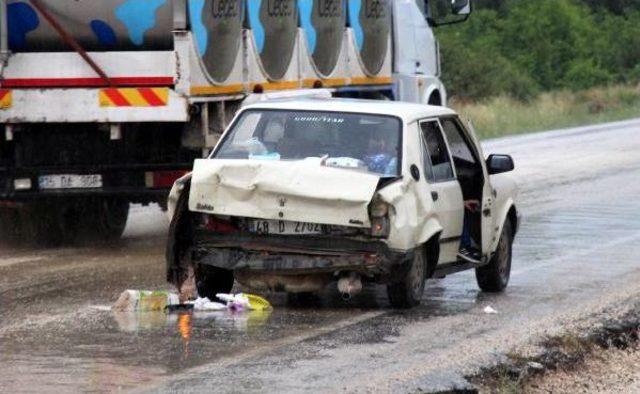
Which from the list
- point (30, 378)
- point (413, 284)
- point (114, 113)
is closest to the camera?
point (30, 378)

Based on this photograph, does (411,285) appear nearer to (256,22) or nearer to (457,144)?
(457,144)

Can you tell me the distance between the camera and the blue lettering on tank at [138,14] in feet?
50.4

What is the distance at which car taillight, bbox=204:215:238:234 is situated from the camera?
1142 centimetres

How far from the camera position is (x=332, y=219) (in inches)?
435

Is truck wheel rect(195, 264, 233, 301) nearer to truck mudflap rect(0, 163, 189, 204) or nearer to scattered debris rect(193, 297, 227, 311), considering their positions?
scattered debris rect(193, 297, 227, 311)

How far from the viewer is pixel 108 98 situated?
49.9 feet

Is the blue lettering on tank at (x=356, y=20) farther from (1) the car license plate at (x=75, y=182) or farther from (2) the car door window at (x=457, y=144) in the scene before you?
(2) the car door window at (x=457, y=144)

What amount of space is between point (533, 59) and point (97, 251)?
55.4 metres

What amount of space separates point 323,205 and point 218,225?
0.83m

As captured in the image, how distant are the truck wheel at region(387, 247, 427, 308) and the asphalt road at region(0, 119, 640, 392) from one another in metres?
0.08

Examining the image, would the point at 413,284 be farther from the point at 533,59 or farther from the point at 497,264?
the point at 533,59

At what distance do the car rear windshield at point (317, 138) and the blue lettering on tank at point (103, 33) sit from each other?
367 cm

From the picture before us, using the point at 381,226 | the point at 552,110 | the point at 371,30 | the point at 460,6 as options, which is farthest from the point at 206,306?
the point at 552,110

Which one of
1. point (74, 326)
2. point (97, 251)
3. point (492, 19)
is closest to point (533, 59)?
point (492, 19)
